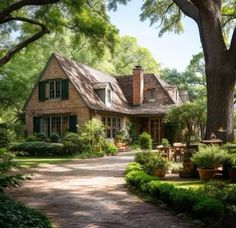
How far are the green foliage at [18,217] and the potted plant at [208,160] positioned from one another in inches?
254

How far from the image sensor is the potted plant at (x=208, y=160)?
11688mm

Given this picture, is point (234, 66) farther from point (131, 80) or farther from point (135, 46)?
point (135, 46)

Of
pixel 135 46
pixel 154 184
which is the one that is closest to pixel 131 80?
pixel 135 46

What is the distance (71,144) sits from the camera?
79.0 feet

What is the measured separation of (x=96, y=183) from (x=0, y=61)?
310 inches

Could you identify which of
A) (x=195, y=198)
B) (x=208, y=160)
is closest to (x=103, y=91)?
(x=208, y=160)

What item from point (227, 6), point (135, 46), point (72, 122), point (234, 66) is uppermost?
point (135, 46)

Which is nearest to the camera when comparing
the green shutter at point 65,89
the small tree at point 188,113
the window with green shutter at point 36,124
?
the small tree at point 188,113

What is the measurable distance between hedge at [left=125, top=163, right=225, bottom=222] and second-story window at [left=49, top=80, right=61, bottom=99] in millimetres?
19825

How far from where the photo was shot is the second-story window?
95.6ft

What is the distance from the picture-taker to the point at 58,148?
24203 mm

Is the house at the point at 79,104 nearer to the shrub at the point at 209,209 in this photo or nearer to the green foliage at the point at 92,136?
the green foliage at the point at 92,136

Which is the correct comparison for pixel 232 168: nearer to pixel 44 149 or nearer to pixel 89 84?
pixel 44 149

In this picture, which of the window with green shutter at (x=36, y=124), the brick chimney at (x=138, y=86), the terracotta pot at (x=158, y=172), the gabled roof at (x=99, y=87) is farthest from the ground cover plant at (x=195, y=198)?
the brick chimney at (x=138, y=86)
